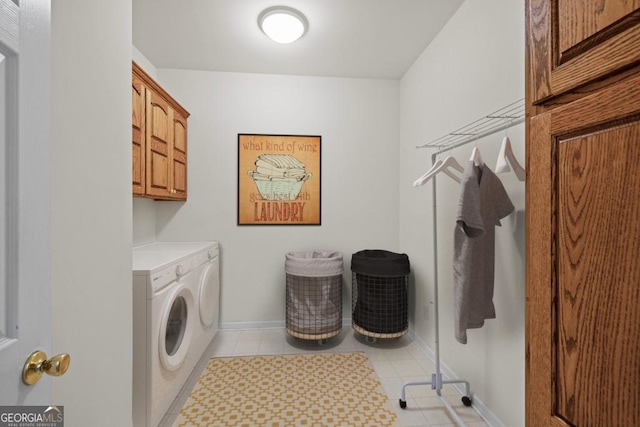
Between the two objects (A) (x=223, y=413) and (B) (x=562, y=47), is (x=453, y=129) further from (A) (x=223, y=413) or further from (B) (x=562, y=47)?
(A) (x=223, y=413)

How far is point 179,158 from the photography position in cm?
259

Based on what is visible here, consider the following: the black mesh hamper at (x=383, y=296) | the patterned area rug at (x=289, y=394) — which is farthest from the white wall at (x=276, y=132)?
the patterned area rug at (x=289, y=394)

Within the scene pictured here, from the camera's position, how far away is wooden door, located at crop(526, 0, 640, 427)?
1.58 feet

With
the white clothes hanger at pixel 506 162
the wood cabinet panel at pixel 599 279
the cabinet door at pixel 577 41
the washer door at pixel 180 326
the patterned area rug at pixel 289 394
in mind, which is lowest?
the patterned area rug at pixel 289 394

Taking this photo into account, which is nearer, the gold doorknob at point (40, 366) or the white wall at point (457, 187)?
the gold doorknob at point (40, 366)

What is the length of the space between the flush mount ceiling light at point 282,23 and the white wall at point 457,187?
1.06 meters

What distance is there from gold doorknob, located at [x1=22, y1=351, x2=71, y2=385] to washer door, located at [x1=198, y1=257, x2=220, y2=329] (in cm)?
159

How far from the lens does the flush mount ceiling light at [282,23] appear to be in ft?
6.44

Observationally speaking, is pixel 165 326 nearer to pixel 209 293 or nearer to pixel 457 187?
pixel 209 293

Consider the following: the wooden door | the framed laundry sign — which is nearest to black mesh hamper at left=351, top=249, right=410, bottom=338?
the framed laundry sign

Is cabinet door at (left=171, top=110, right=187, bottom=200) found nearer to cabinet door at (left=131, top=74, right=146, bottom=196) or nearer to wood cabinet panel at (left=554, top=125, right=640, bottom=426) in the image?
cabinet door at (left=131, top=74, right=146, bottom=196)

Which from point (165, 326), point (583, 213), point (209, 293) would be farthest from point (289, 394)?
point (583, 213)

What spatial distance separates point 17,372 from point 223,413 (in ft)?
4.62

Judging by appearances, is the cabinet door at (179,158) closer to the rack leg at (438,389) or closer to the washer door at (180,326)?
the washer door at (180,326)
